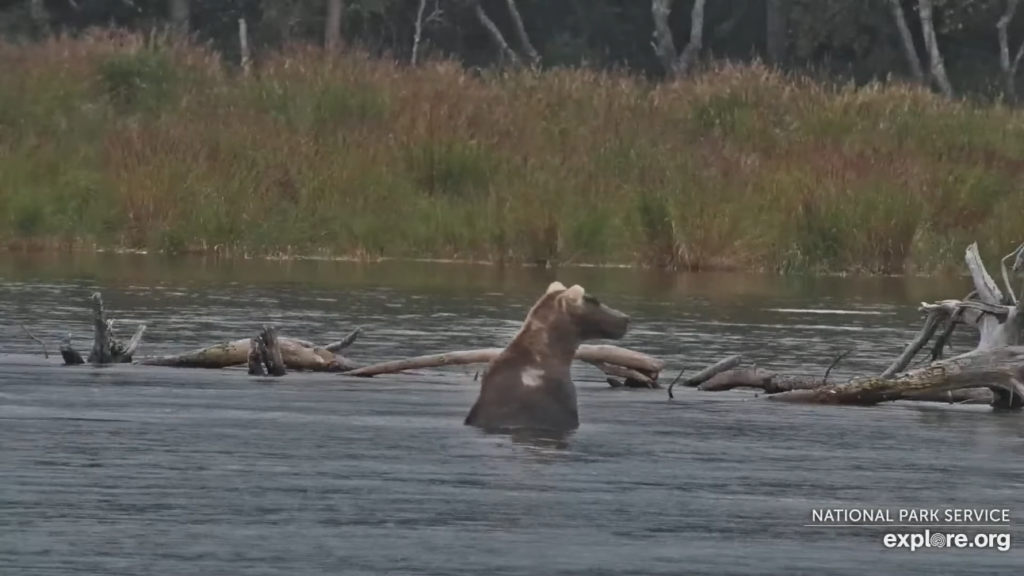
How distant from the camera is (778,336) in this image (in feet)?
61.3

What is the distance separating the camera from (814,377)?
583 inches

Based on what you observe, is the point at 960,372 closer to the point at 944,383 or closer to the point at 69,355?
the point at 944,383

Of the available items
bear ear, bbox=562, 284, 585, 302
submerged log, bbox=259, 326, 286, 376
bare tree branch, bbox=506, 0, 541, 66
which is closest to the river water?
submerged log, bbox=259, 326, 286, 376

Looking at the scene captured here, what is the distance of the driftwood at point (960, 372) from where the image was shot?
13359mm

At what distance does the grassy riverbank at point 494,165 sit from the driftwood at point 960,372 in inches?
511

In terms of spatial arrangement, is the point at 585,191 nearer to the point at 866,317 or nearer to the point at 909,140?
the point at 909,140

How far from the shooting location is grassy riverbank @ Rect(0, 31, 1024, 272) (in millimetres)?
27375

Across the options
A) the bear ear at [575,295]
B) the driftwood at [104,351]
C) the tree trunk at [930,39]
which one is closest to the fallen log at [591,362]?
the driftwood at [104,351]

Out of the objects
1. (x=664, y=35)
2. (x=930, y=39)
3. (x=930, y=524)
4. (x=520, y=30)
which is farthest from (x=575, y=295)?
(x=520, y=30)

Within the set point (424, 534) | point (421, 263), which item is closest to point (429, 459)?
point (424, 534)

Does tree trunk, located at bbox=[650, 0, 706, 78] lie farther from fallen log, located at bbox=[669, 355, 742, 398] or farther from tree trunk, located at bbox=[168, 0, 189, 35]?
fallen log, located at bbox=[669, 355, 742, 398]

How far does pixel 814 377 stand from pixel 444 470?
175 inches

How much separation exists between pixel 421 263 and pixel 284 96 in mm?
5739

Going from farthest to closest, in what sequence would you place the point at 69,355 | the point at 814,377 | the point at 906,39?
the point at 906,39
the point at 69,355
the point at 814,377
